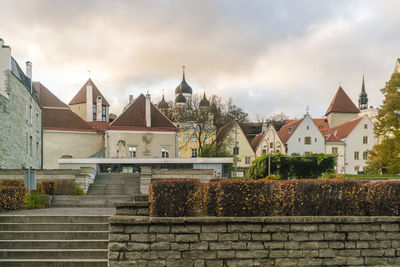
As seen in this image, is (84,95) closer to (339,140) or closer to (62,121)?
(62,121)

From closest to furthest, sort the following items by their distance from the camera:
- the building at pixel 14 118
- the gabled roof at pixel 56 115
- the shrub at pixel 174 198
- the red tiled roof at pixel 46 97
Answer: the shrub at pixel 174 198 → the building at pixel 14 118 → the gabled roof at pixel 56 115 → the red tiled roof at pixel 46 97

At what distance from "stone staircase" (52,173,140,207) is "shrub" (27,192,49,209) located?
27.9 inches

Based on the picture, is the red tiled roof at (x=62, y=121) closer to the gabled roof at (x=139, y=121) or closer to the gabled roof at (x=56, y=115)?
the gabled roof at (x=56, y=115)

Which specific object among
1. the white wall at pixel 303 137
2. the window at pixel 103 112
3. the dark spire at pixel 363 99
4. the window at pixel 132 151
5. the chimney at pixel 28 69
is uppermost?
the dark spire at pixel 363 99

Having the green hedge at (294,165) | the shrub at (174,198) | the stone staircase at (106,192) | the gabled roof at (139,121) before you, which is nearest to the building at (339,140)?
the gabled roof at (139,121)

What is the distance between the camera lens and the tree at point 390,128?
30.1m

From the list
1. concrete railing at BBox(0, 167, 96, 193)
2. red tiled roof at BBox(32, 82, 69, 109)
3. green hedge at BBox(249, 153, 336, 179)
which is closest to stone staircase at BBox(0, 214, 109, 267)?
concrete railing at BBox(0, 167, 96, 193)

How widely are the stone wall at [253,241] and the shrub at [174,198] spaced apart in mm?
260

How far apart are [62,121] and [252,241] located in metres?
37.3

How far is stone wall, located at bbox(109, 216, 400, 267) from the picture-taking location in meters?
6.89

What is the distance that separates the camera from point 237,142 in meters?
52.1

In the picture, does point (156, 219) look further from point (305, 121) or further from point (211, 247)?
point (305, 121)

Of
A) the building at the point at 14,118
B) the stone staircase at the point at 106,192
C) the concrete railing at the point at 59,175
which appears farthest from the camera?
the building at the point at 14,118

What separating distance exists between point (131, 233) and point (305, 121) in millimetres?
52808
